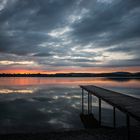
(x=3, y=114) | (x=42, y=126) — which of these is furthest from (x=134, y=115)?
(x=3, y=114)

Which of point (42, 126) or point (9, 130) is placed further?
point (42, 126)

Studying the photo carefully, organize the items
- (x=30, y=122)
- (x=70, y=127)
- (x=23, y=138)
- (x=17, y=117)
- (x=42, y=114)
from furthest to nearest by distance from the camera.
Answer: (x=42, y=114) → (x=17, y=117) → (x=30, y=122) → (x=70, y=127) → (x=23, y=138)

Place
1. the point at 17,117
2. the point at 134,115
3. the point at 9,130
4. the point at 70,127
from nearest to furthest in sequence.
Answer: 1. the point at 134,115
2. the point at 9,130
3. the point at 70,127
4. the point at 17,117

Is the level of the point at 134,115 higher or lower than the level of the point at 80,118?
higher

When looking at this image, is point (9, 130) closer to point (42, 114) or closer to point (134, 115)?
point (42, 114)

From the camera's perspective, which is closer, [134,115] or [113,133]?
[134,115]

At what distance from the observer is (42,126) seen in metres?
15.1

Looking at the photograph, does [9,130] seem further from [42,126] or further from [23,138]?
[23,138]

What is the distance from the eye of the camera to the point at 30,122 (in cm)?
1634

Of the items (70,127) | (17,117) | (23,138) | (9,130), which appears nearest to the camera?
(23,138)

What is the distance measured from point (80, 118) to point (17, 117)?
5.76m

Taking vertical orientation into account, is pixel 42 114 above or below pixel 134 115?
below

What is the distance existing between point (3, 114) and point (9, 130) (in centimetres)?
594

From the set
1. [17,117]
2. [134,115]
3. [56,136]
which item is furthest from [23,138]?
[17,117]
